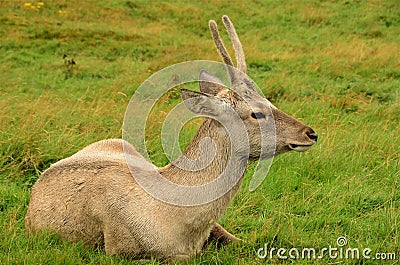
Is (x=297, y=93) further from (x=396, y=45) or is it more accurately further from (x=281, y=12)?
(x=281, y=12)

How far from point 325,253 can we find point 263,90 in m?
5.59

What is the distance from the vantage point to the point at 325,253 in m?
4.13

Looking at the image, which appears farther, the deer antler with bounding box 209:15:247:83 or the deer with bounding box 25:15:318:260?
the deer antler with bounding box 209:15:247:83

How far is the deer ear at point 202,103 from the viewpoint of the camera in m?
3.54

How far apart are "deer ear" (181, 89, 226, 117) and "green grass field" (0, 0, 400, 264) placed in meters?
1.05

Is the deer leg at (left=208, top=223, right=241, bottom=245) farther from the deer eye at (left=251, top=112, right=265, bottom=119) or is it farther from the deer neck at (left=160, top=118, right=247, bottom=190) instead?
the deer eye at (left=251, top=112, right=265, bottom=119)

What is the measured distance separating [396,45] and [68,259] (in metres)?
12.9

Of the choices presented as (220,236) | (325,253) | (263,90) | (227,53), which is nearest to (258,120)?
(227,53)

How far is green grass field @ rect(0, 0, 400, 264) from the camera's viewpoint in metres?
4.47

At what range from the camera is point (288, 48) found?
48.7 ft

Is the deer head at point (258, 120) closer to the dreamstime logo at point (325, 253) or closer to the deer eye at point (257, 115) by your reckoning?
the deer eye at point (257, 115)

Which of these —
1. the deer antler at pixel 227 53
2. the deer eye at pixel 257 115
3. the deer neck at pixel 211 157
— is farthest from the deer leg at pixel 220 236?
the deer antler at pixel 227 53

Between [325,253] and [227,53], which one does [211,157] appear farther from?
[325,253]

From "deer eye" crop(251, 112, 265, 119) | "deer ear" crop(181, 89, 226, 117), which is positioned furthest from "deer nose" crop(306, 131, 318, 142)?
"deer ear" crop(181, 89, 226, 117)
